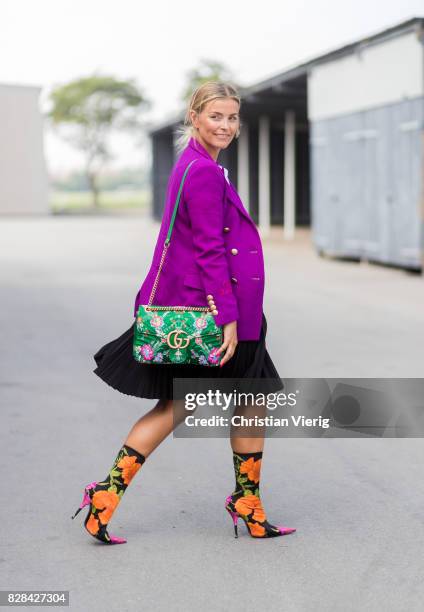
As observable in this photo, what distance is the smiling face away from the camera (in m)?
3.58

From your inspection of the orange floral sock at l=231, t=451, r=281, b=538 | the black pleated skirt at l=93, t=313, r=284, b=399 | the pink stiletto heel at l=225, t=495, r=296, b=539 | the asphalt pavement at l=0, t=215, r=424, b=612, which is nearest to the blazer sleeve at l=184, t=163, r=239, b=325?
the black pleated skirt at l=93, t=313, r=284, b=399

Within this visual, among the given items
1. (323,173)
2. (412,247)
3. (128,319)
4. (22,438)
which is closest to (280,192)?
(323,173)

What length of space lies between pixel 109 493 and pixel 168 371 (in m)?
0.49

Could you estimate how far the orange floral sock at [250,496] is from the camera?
3758 mm

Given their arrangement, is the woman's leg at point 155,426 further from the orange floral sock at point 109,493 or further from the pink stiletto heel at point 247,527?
the pink stiletto heel at point 247,527

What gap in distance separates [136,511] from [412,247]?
37.8 feet

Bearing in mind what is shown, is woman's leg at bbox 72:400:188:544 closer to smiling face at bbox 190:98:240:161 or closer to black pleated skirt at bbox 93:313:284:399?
black pleated skirt at bbox 93:313:284:399

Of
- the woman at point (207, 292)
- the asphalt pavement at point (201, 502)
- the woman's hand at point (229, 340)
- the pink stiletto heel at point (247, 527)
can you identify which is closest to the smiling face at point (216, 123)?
the woman at point (207, 292)

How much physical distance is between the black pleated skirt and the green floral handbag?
12 centimetres

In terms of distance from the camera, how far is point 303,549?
3697 millimetres

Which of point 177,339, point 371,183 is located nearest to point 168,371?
point 177,339

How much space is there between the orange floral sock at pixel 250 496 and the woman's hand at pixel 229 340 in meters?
0.45

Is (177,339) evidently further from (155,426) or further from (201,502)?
(201,502)

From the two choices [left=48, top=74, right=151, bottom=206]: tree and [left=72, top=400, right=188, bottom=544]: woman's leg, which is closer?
[left=72, top=400, right=188, bottom=544]: woman's leg
